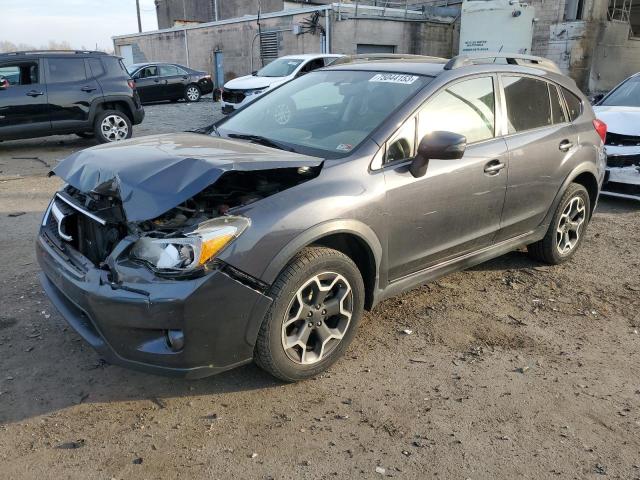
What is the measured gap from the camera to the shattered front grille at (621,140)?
6.62 meters

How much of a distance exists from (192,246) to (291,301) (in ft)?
1.97

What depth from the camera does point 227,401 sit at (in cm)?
290

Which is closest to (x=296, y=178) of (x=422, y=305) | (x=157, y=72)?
(x=422, y=305)

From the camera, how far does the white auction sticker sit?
3.63 meters

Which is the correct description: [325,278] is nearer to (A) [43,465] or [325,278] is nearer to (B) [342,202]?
(B) [342,202]

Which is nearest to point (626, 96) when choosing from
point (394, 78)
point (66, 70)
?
point (394, 78)

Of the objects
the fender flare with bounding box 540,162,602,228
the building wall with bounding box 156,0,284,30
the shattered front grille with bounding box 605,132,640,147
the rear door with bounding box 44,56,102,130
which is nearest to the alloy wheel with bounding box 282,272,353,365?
the fender flare with bounding box 540,162,602,228

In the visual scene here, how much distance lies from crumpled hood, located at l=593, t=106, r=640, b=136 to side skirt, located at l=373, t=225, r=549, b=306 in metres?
3.13

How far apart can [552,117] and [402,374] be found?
8.39 feet

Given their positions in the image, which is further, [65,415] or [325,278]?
[325,278]

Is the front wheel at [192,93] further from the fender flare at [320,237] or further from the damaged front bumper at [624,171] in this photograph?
the fender flare at [320,237]

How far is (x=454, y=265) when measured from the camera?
379cm

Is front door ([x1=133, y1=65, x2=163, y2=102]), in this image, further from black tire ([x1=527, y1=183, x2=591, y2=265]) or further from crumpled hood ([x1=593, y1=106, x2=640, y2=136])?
black tire ([x1=527, y1=183, x2=591, y2=265])

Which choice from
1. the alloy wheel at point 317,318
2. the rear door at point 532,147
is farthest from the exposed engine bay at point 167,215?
the rear door at point 532,147
